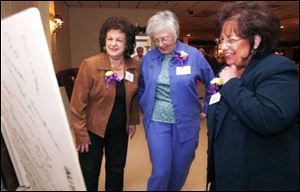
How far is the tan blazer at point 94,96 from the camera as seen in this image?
120 centimetres

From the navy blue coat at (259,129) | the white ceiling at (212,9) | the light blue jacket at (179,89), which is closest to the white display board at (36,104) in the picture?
the navy blue coat at (259,129)

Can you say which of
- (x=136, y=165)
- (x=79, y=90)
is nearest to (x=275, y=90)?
(x=79, y=90)

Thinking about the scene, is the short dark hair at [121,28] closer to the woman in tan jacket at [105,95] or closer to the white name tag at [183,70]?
the woman in tan jacket at [105,95]

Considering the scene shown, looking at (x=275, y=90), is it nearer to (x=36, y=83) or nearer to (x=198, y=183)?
(x=36, y=83)

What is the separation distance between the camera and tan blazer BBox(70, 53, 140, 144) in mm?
1195

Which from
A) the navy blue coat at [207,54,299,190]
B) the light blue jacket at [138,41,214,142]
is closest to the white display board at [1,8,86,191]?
the navy blue coat at [207,54,299,190]

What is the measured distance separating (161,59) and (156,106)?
0.60 ft

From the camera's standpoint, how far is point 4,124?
22.0 inches

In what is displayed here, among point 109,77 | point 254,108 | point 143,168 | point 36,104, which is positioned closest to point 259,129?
point 254,108

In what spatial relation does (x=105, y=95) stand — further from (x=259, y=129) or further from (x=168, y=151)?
(x=259, y=129)

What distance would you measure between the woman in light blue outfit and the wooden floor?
0.31 feet

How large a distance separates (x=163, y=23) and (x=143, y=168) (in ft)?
3.22

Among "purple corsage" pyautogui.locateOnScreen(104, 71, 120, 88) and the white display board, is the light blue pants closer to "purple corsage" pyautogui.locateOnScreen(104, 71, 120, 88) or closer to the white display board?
"purple corsage" pyautogui.locateOnScreen(104, 71, 120, 88)

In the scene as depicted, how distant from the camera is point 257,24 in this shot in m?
0.69
